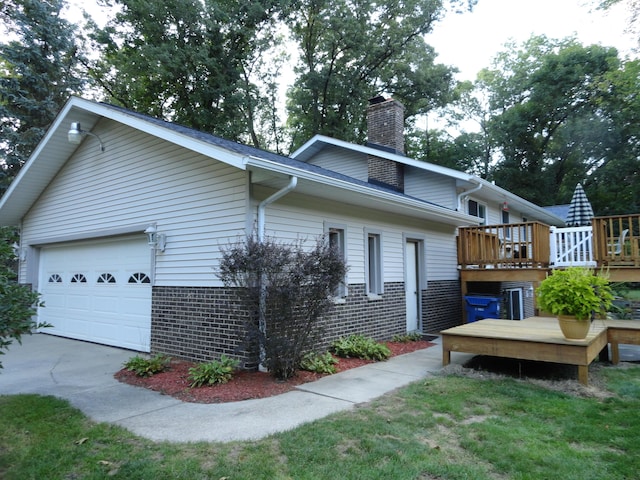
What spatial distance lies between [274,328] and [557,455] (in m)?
3.46

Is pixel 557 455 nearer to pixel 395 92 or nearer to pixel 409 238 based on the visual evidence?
pixel 409 238

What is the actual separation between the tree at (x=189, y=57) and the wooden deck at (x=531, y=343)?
663 inches

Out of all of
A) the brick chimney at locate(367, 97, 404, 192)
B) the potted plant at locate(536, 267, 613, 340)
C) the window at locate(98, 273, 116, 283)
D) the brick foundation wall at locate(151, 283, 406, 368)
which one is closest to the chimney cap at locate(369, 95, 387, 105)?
the brick chimney at locate(367, 97, 404, 192)

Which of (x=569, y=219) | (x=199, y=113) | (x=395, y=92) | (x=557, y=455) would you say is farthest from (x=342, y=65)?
(x=557, y=455)

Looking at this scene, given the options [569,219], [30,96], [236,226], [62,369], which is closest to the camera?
[236,226]

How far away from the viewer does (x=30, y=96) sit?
17.5 metres

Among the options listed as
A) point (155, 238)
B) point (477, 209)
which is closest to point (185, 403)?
point (155, 238)

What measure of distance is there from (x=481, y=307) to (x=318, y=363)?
5484 mm

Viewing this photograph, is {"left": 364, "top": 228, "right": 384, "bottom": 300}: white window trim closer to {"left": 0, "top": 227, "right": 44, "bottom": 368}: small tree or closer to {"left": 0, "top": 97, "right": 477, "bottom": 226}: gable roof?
{"left": 0, "top": 97, "right": 477, "bottom": 226}: gable roof

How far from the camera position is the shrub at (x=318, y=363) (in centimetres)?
603

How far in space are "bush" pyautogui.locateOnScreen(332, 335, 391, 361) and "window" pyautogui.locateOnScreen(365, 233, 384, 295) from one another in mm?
1487

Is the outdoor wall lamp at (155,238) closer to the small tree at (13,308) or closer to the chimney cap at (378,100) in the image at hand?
the small tree at (13,308)

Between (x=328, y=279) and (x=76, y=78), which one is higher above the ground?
(x=76, y=78)

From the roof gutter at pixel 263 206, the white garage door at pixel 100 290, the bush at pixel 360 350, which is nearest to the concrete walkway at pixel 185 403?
the bush at pixel 360 350
